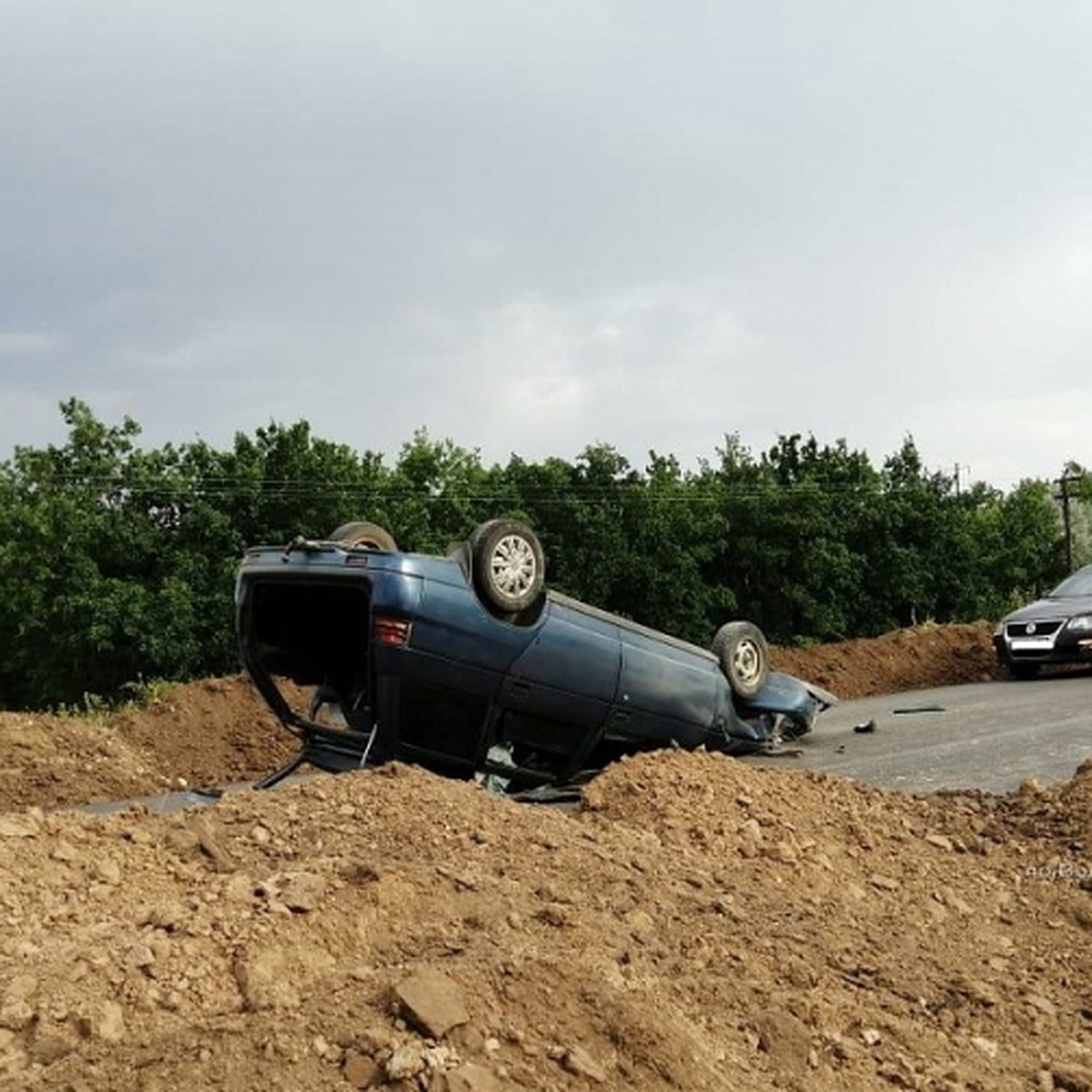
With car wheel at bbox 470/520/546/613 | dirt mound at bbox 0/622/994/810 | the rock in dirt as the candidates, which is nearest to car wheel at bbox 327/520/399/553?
car wheel at bbox 470/520/546/613

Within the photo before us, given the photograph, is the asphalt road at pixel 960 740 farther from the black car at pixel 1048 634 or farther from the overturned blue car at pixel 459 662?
the overturned blue car at pixel 459 662

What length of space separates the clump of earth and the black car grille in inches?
415

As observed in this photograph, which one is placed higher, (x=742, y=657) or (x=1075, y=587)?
(x=1075, y=587)

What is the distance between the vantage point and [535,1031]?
3383 millimetres

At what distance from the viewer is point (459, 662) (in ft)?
26.3

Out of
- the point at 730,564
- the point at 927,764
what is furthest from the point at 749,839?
the point at 730,564

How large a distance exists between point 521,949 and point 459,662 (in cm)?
410

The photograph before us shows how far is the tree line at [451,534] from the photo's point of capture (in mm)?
23828

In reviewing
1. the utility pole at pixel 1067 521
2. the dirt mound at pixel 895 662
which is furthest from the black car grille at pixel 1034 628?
the utility pole at pixel 1067 521

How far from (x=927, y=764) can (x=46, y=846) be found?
801cm

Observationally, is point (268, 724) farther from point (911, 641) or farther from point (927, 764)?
point (911, 641)

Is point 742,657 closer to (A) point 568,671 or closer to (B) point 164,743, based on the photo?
(A) point 568,671

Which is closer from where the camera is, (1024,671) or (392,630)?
(392,630)

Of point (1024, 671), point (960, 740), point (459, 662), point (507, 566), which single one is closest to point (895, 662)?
point (1024, 671)
